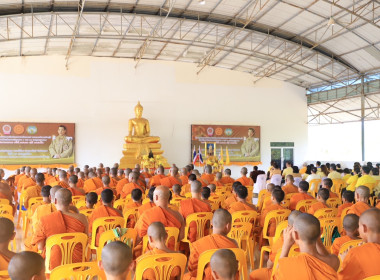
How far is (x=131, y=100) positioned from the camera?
18.1 m

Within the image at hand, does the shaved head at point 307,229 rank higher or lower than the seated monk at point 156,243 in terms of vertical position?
higher

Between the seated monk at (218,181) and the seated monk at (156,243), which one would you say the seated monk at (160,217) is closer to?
the seated monk at (156,243)

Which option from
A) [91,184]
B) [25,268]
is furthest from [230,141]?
[25,268]

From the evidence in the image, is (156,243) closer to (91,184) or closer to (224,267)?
(224,267)

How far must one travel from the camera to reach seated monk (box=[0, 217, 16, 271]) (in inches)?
112

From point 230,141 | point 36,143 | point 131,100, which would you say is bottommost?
point 36,143

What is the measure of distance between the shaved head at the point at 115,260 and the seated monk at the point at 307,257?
99 centimetres

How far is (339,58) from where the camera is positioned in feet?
59.9

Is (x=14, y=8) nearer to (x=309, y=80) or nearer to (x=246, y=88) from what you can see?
(x=246, y=88)

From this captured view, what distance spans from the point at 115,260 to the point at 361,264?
180 cm

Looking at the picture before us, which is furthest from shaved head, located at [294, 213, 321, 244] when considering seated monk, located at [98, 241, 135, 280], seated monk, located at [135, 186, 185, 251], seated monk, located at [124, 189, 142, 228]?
seated monk, located at [124, 189, 142, 228]

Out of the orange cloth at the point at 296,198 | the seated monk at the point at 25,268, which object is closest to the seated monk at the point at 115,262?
the seated monk at the point at 25,268

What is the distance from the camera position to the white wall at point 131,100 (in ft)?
55.7

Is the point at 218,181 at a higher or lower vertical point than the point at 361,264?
higher
